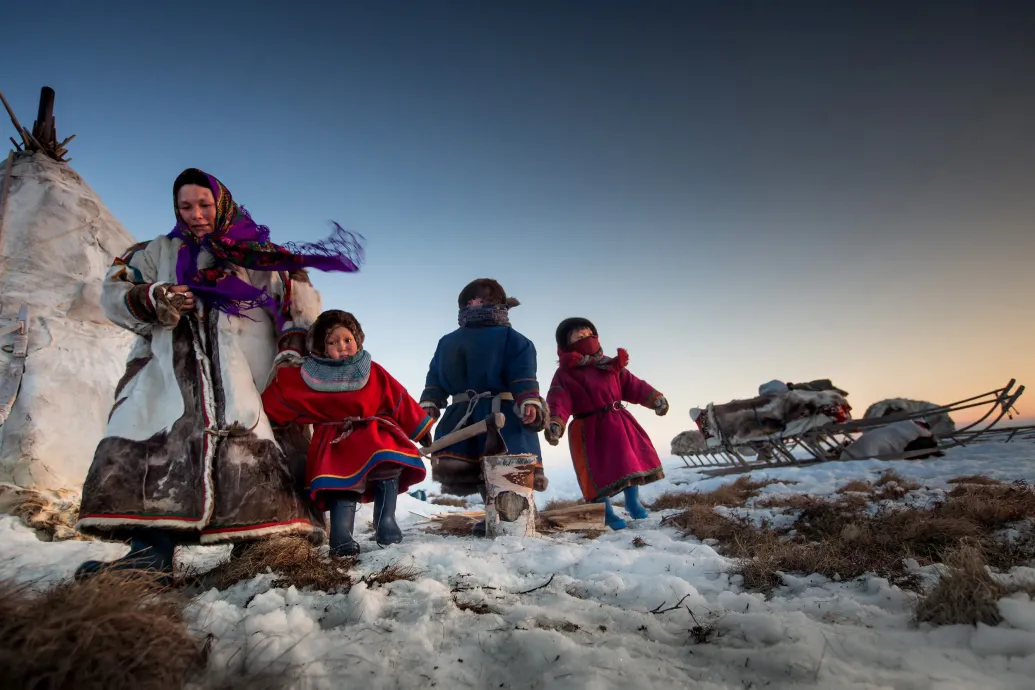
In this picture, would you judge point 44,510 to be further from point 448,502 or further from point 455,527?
point 448,502

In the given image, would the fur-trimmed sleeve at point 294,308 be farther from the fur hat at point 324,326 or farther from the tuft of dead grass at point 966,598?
the tuft of dead grass at point 966,598

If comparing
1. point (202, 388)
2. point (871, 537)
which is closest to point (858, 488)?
point (871, 537)

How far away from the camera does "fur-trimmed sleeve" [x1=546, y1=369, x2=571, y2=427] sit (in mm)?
4758

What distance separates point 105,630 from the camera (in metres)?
0.96

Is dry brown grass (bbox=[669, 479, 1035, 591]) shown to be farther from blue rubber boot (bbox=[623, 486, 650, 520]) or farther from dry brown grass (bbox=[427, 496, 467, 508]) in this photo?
dry brown grass (bbox=[427, 496, 467, 508])

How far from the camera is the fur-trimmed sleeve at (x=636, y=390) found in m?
5.26

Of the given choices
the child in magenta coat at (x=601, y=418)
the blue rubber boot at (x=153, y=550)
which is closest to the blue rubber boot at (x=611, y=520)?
the child in magenta coat at (x=601, y=418)

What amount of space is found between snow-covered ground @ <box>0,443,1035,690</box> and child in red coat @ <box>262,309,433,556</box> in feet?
1.62

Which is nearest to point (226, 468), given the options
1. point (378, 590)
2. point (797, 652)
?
point (378, 590)

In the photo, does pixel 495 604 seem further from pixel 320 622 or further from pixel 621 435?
pixel 621 435

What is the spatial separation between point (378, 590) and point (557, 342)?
3.88 m

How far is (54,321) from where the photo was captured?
4.81 meters

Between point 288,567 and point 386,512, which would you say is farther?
point 386,512

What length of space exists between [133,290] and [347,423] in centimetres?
119
